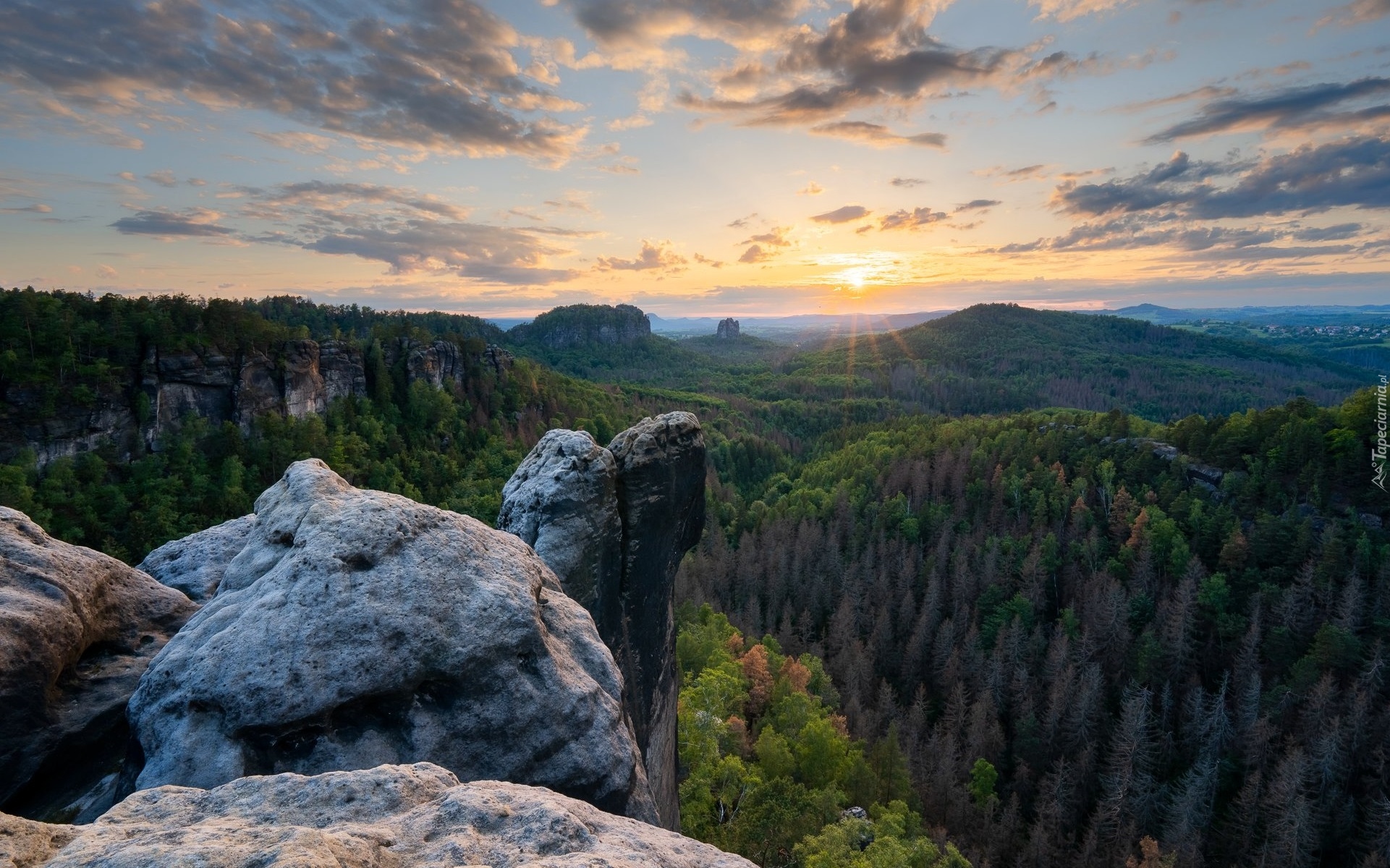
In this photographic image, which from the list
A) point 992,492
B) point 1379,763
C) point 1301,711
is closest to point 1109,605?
point 1301,711

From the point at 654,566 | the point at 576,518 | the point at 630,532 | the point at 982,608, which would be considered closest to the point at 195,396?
the point at 654,566

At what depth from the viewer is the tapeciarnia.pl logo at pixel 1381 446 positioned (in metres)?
74.9

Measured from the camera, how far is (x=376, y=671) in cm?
970

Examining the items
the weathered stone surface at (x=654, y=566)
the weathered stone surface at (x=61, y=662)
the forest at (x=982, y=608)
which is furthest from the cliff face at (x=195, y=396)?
the weathered stone surface at (x=654, y=566)

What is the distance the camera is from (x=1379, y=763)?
180 feet

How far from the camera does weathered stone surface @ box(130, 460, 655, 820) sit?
907 cm

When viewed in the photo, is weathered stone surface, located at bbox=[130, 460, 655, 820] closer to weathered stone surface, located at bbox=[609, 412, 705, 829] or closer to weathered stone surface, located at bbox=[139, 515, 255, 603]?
weathered stone surface, located at bbox=[139, 515, 255, 603]

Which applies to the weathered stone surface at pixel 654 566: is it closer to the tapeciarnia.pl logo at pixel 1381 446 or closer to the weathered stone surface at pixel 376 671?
the weathered stone surface at pixel 376 671

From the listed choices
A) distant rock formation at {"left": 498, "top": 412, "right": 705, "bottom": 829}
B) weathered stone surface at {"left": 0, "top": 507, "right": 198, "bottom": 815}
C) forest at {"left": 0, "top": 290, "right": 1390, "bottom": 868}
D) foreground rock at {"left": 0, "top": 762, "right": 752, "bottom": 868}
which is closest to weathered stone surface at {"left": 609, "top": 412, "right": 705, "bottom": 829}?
distant rock formation at {"left": 498, "top": 412, "right": 705, "bottom": 829}

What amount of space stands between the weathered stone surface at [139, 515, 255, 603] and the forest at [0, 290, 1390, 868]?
25.1 m

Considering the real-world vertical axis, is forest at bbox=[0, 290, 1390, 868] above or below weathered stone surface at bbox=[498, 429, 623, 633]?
below

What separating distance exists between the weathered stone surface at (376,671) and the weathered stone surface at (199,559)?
4.28 meters

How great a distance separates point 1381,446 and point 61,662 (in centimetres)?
11611

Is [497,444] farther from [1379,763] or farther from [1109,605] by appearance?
[1379,763]
